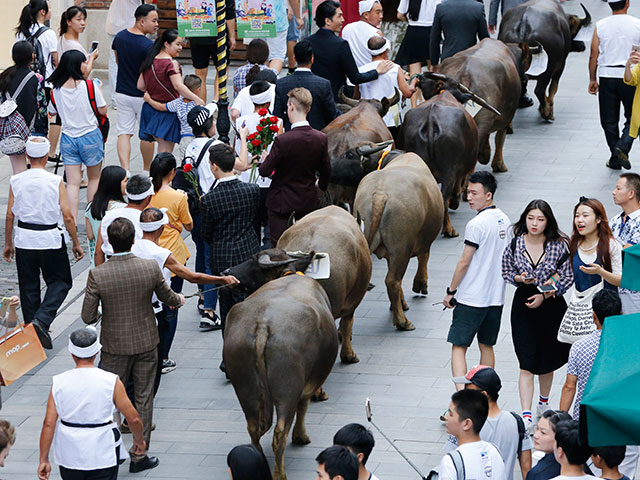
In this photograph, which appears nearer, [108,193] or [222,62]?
[108,193]

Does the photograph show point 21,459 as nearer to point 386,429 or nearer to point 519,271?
point 386,429

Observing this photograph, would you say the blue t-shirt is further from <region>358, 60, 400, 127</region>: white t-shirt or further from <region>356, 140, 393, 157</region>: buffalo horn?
<region>356, 140, 393, 157</region>: buffalo horn

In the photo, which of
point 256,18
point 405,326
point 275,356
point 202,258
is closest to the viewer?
point 275,356

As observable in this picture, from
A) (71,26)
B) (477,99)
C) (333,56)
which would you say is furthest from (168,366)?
(71,26)

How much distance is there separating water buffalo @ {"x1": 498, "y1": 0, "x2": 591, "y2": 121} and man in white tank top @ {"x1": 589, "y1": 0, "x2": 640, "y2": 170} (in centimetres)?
200

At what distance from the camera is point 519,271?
29.5 ft

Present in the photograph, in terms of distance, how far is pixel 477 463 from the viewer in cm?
643

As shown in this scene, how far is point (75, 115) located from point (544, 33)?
7.83 m

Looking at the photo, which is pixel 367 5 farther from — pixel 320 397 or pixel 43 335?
pixel 320 397

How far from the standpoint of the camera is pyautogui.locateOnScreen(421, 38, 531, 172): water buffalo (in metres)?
15.4

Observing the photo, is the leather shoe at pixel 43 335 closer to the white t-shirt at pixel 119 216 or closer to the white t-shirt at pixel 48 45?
the white t-shirt at pixel 119 216

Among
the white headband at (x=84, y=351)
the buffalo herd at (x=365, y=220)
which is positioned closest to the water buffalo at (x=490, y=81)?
the buffalo herd at (x=365, y=220)

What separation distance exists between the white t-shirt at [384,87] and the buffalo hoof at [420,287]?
2669 mm

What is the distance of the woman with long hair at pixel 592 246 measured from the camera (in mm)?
8820
